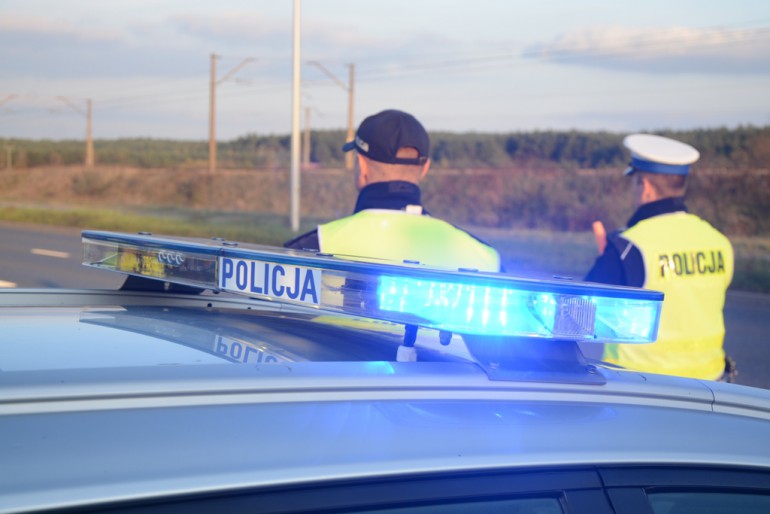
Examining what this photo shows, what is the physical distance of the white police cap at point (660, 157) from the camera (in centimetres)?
334

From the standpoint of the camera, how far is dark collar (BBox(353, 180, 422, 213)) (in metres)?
2.90

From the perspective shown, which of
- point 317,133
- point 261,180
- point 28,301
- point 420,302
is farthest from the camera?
point 317,133

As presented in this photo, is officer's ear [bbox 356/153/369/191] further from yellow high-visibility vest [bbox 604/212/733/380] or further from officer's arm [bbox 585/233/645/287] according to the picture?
yellow high-visibility vest [bbox 604/212/733/380]

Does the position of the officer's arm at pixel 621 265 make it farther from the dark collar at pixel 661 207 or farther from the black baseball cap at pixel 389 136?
the black baseball cap at pixel 389 136

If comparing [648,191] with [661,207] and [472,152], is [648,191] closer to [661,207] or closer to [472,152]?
[661,207]

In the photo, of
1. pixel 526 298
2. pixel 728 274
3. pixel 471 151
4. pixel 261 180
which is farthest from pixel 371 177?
pixel 471 151

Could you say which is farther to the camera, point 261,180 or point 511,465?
point 261,180

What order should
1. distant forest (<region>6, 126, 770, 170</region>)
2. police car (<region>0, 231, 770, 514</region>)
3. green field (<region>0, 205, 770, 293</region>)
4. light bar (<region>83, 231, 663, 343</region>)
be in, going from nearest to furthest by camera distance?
police car (<region>0, 231, 770, 514</region>), light bar (<region>83, 231, 663, 343</region>), green field (<region>0, 205, 770, 293</region>), distant forest (<region>6, 126, 770, 170</region>)

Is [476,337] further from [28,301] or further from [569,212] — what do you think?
[569,212]

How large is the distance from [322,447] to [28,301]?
57.8 inches

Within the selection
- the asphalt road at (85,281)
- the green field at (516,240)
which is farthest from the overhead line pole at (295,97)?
the asphalt road at (85,281)

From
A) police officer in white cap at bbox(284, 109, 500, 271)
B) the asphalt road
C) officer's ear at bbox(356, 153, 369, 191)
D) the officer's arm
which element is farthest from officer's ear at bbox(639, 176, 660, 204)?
the asphalt road

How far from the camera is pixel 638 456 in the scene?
1376 mm

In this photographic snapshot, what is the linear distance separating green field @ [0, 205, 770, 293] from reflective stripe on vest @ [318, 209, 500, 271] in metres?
6.38
